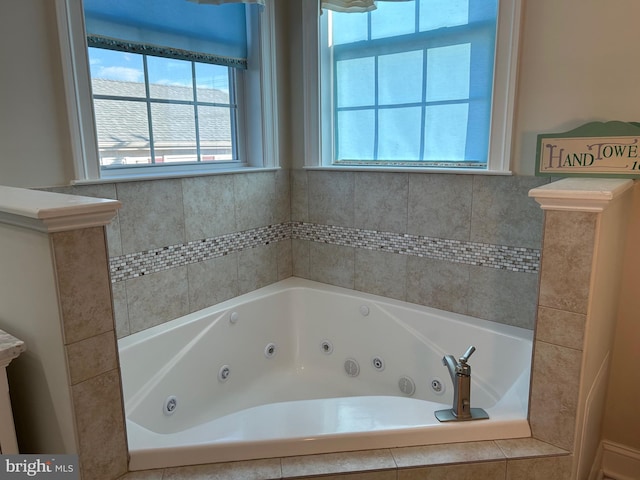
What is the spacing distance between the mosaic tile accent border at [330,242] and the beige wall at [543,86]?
1.27 feet

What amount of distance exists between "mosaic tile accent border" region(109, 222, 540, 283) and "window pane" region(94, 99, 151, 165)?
460mm

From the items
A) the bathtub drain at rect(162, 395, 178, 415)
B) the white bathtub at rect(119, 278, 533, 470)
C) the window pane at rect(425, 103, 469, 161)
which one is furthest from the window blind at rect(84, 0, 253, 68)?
the bathtub drain at rect(162, 395, 178, 415)

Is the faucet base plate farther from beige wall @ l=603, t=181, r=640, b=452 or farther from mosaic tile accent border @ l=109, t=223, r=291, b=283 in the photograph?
mosaic tile accent border @ l=109, t=223, r=291, b=283

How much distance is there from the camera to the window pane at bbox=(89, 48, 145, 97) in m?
1.99

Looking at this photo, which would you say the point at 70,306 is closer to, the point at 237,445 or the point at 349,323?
the point at 237,445

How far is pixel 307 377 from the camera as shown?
2.59 meters

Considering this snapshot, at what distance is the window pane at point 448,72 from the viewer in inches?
84.4

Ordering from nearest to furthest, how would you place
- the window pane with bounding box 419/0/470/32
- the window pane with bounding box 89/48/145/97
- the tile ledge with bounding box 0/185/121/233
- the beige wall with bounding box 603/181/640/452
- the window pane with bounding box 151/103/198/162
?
1. the tile ledge with bounding box 0/185/121/233
2. the beige wall with bounding box 603/181/640/452
3. the window pane with bounding box 89/48/145/97
4. the window pane with bounding box 419/0/470/32
5. the window pane with bounding box 151/103/198/162

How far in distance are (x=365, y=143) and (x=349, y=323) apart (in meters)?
1.01

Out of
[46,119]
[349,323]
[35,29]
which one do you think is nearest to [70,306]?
[46,119]

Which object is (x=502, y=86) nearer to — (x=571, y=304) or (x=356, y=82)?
(x=356, y=82)

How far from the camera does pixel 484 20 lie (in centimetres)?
205

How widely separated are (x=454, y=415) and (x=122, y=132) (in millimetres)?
1830

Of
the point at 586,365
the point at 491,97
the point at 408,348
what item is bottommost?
the point at 408,348
